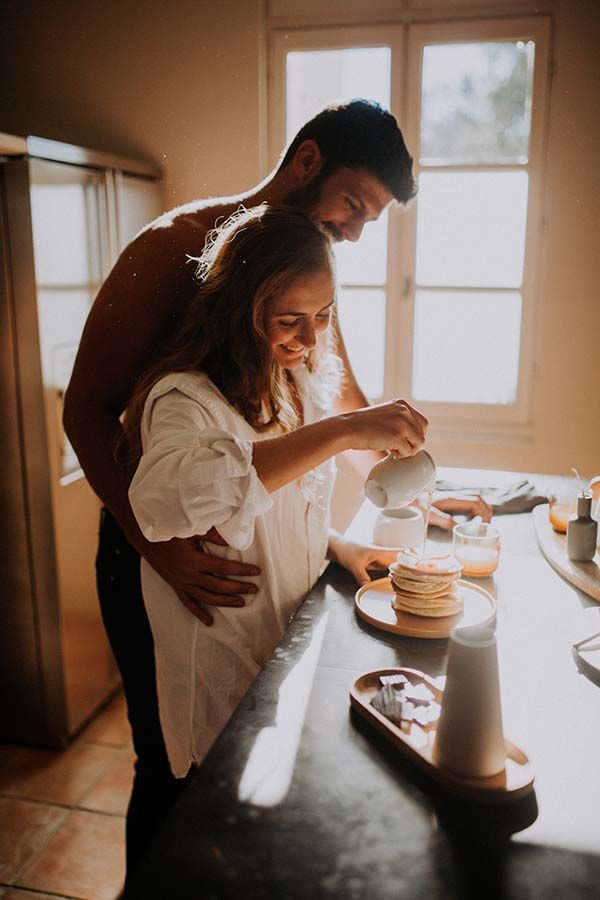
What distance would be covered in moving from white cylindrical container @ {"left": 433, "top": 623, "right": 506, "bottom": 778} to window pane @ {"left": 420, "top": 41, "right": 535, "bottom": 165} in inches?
99.6

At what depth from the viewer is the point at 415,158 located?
9.96 ft

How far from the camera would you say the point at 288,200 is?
171cm

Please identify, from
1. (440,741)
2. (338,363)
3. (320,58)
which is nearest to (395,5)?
(320,58)

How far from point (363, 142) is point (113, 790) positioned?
1898 millimetres

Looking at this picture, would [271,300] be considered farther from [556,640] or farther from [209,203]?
[556,640]

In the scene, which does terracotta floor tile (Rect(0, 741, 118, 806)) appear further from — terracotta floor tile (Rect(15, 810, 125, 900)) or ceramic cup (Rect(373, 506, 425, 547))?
ceramic cup (Rect(373, 506, 425, 547))

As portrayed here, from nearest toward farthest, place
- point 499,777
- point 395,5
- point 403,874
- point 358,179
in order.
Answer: point 403,874 < point 499,777 < point 358,179 < point 395,5

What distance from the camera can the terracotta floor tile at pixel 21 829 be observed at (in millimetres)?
2010

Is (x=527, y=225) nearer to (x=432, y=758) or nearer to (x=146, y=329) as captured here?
(x=146, y=329)

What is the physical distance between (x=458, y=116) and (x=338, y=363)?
1702mm

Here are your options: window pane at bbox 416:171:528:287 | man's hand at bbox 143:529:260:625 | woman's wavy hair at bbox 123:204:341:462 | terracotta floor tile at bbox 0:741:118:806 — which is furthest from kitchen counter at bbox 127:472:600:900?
window pane at bbox 416:171:528:287

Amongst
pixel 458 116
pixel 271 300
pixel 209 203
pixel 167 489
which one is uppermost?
pixel 458 116

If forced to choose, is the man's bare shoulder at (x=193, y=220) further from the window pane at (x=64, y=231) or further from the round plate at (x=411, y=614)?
the round plate at (x=411, y=614)

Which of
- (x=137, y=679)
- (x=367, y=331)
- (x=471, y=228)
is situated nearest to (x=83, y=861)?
(x=137, y=679)
